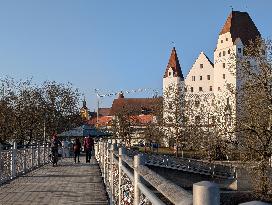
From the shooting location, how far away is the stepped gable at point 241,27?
3802 inches

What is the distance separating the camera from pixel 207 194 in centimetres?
193

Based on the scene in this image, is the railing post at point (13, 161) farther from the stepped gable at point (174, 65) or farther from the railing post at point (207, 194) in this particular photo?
the stepped gable at point (174, 65)

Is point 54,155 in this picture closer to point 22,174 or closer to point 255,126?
point 22,174

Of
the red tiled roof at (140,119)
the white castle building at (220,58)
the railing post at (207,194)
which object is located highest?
the white castle building at (220,58)

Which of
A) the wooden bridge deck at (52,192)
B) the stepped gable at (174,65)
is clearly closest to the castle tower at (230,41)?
the stepped gable at (174,65)

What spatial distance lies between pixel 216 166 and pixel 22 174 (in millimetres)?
32003

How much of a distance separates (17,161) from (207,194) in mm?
19842

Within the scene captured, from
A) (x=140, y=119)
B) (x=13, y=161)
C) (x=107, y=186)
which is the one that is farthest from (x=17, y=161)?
(x=140, y=119)

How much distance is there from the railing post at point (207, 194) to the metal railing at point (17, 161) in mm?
16090

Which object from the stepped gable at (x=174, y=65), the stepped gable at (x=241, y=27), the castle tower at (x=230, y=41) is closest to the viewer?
the castle tower at (x=230, y=41)

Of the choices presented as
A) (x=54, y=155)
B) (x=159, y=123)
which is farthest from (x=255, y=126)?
(x=159, y=123)

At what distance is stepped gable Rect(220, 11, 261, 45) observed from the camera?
96.6 m

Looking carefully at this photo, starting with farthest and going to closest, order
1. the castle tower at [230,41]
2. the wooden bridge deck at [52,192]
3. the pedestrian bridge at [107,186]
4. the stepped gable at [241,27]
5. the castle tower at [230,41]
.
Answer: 1. the stepped gable at [241,27]
2. the castle tower at [230,41]
3. the castle tower at [230,41]
4. the wooden bridge deck at [52,192]
5. the pedestrian bridge at [107,186]

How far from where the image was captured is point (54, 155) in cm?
2945
